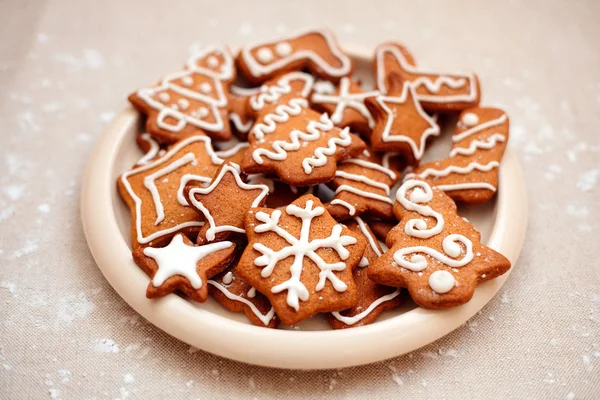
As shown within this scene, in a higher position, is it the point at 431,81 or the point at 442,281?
the point at 431,81

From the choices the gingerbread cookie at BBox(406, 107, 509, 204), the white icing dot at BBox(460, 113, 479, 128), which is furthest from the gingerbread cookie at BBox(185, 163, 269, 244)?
the white icing dot at BBox(460, 113, 479, 128)

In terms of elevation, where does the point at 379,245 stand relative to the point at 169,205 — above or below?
above

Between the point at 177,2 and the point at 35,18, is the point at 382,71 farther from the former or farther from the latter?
the point at 35,18

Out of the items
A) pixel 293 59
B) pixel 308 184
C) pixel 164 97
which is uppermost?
pixel 293 59

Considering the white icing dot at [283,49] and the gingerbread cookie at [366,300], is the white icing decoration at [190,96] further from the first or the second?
the gingerbread cookie at [366,300]

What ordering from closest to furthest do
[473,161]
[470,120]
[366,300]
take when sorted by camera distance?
1. [366,300]
2. [473,161]
3. [470,120]

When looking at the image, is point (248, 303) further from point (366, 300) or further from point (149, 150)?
point (149, 150)

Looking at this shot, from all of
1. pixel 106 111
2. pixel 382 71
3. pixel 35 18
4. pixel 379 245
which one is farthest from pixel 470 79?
pixel 35 18

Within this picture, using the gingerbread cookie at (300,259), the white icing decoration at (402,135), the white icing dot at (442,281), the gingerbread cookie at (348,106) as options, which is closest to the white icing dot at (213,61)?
the gingerbread cookie at (348,106)

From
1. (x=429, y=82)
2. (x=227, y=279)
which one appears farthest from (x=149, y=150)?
(x=429, y=82)
